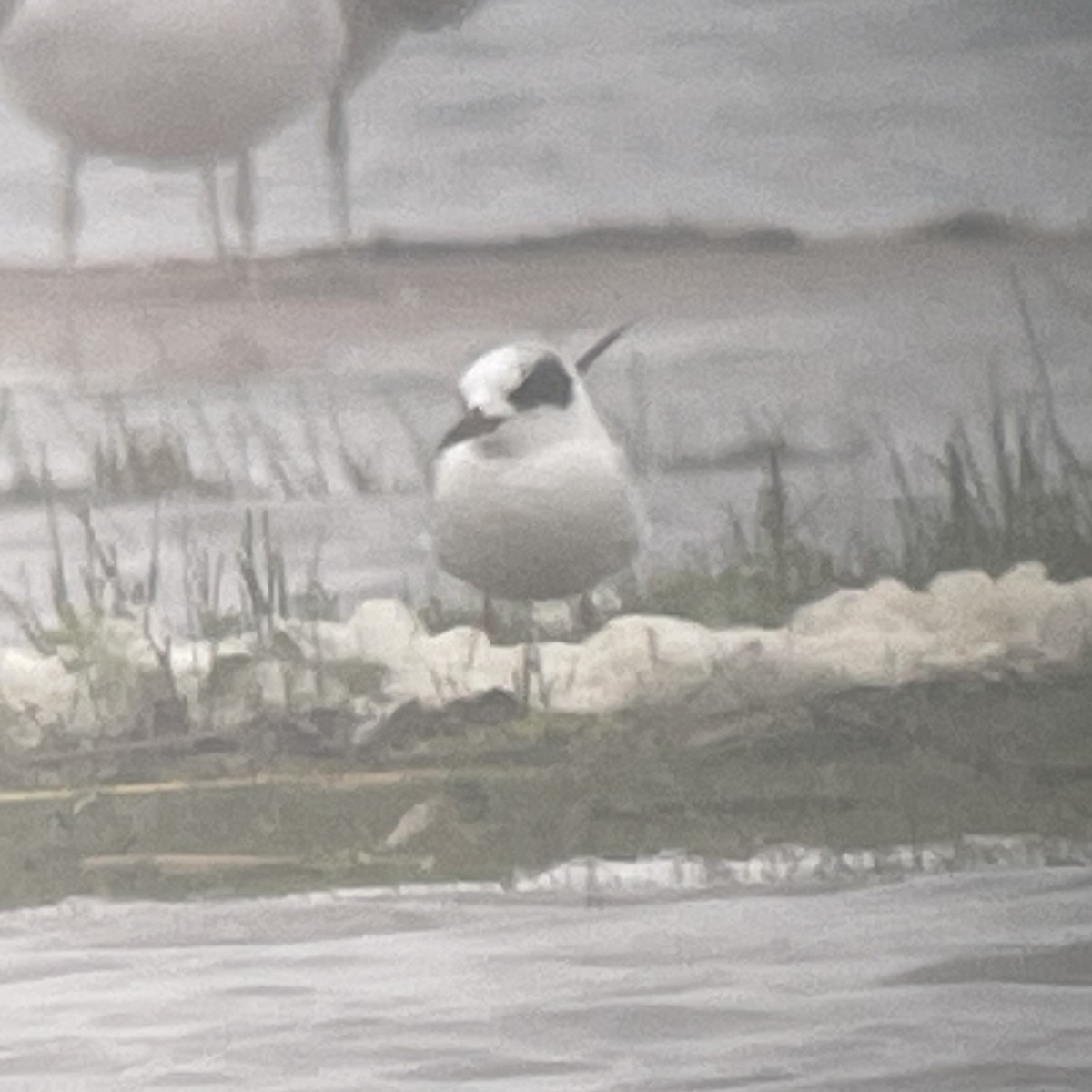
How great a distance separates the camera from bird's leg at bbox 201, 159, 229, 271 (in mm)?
1890

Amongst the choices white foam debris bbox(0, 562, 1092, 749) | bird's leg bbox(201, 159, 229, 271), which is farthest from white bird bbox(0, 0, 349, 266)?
white foam debris bbox(0, 562, 1092, 749)

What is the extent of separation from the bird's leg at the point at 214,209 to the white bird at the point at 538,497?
259 mm

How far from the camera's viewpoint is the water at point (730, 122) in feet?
6.15

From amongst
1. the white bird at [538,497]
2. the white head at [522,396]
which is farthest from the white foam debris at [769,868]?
the white head at [522,396]

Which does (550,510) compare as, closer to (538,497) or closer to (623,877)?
(538,497)

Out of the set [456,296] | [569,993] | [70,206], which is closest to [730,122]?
[456,296]

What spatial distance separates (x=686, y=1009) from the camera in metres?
1.82

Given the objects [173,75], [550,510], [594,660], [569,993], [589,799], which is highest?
[173,75]

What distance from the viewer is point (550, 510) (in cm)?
187

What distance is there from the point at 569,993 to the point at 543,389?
1.66 ft

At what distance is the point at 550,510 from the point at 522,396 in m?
0.10

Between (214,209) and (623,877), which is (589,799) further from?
(214,209)

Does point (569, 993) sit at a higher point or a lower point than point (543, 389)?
lower

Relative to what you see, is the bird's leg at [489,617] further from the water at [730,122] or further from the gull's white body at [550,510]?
the water at [730,122]
